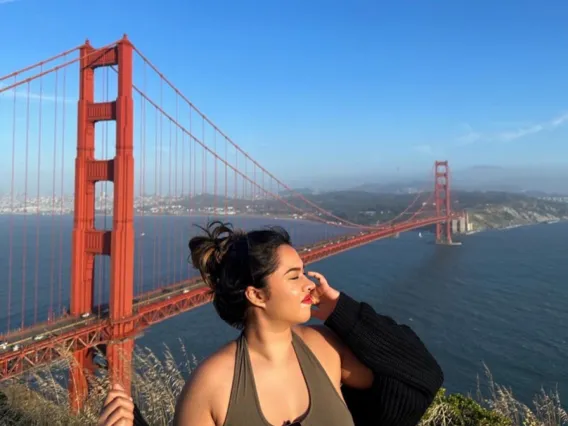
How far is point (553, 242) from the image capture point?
3828 cm

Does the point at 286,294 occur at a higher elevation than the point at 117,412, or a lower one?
higher

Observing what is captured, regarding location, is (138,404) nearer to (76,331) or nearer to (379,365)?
(379,365)

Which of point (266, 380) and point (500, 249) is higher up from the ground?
point (266, 380)

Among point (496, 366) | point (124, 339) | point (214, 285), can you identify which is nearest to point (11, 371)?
point (124, 339)

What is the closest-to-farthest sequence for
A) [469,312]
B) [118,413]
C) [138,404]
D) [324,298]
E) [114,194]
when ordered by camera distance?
[118,413] → [324,298] → [138,404] → [114,194] → [469,312]

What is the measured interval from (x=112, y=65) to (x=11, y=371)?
606cm

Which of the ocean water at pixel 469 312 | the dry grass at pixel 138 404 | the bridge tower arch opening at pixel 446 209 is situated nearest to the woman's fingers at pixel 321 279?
the dry grass at pixel 138 404

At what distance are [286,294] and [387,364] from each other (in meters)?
0.28

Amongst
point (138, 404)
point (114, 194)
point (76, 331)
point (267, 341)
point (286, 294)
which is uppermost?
point (114, 194)

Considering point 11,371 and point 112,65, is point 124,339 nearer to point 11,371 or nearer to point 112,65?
point 11,371

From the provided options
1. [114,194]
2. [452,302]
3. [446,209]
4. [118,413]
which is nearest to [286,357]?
[118,413]

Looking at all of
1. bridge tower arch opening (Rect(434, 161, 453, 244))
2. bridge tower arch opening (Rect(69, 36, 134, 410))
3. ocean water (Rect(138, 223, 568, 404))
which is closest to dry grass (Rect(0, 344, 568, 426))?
ocean water (Rect(138, 223, 568, 404))

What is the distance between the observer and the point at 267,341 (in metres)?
0.99

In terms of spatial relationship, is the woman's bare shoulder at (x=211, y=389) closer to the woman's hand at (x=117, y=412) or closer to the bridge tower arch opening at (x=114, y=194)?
the woman's hand at (x=117, y=412)
